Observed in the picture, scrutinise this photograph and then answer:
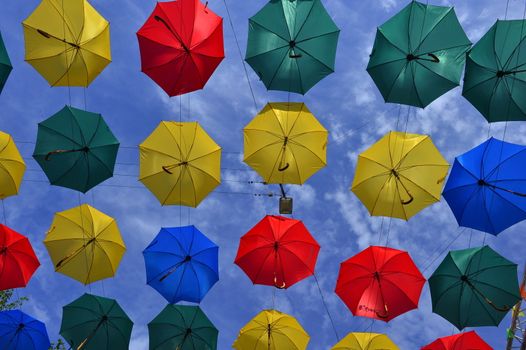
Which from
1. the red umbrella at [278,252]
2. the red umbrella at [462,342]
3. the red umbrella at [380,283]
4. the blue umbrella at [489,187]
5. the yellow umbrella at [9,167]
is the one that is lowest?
the red umbrella at [462,342]

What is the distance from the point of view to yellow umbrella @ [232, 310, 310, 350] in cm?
1744

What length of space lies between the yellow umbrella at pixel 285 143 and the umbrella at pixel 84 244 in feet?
17.4

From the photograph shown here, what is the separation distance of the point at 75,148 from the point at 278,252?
7.11 m

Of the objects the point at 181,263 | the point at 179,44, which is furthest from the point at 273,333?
the point at 179,44

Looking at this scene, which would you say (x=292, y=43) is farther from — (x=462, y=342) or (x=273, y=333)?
(x=462, y=342)

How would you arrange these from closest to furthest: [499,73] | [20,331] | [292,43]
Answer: [499,73] < [292,43] < [20,331]

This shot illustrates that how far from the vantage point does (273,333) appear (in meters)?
17.4

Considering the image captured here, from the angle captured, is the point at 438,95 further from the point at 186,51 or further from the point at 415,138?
the point at 186,51

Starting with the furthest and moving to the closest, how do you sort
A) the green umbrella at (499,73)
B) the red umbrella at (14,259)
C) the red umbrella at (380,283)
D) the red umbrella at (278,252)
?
1. the red umbrella at (278,252)
2. the red umbrella at (14,259)
3. the red umbrella at (380,283)
4. the green umbrella at (499,73)

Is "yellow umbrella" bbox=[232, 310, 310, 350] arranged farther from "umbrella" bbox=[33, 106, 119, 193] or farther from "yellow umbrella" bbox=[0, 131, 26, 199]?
"yellow umbrella" bbox=[0, 131, 26, 199]

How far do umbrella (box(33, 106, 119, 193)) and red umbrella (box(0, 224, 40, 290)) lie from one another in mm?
2364

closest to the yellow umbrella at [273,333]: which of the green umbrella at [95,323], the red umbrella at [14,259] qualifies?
the green umbrella at [95,323]

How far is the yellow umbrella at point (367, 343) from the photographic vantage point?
55.4ft

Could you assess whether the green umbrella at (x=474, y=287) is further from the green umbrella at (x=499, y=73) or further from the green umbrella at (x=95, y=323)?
the green umbrella at (x=95, y=323)
